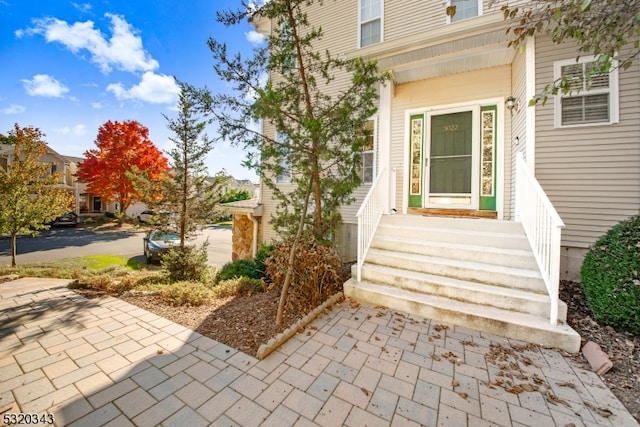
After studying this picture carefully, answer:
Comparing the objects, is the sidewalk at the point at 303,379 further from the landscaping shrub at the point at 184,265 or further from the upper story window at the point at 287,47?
the upper story window at the point at 287,47

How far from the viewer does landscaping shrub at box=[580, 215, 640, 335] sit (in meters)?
2.54

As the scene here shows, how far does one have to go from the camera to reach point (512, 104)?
182 inches

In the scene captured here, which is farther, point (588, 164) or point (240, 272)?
point (240, 272)

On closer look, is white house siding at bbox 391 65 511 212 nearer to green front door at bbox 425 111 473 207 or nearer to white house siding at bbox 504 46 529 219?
white house siding at bbox 504 46 529 219

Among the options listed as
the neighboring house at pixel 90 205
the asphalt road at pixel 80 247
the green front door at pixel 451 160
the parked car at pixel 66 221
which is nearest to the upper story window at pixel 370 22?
the green front door at pixel 451 160

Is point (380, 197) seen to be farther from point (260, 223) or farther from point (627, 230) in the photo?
point (260, 223)

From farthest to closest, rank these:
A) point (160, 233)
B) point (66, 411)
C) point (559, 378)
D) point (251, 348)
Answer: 1. point (160, 233)
2. point (251, 348)
3. point (559, 378)
4. point (66, 411)

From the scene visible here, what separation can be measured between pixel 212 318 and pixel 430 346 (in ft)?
8.52

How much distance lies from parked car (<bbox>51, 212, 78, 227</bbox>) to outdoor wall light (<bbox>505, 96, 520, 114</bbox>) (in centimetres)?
2552

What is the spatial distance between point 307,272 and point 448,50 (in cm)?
444

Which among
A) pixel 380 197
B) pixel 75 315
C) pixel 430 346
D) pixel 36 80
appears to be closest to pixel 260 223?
pixel 380 197

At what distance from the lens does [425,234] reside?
412 cm

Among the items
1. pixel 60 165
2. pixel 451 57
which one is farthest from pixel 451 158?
pixel 60 165

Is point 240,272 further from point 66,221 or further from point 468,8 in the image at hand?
point 66,221
